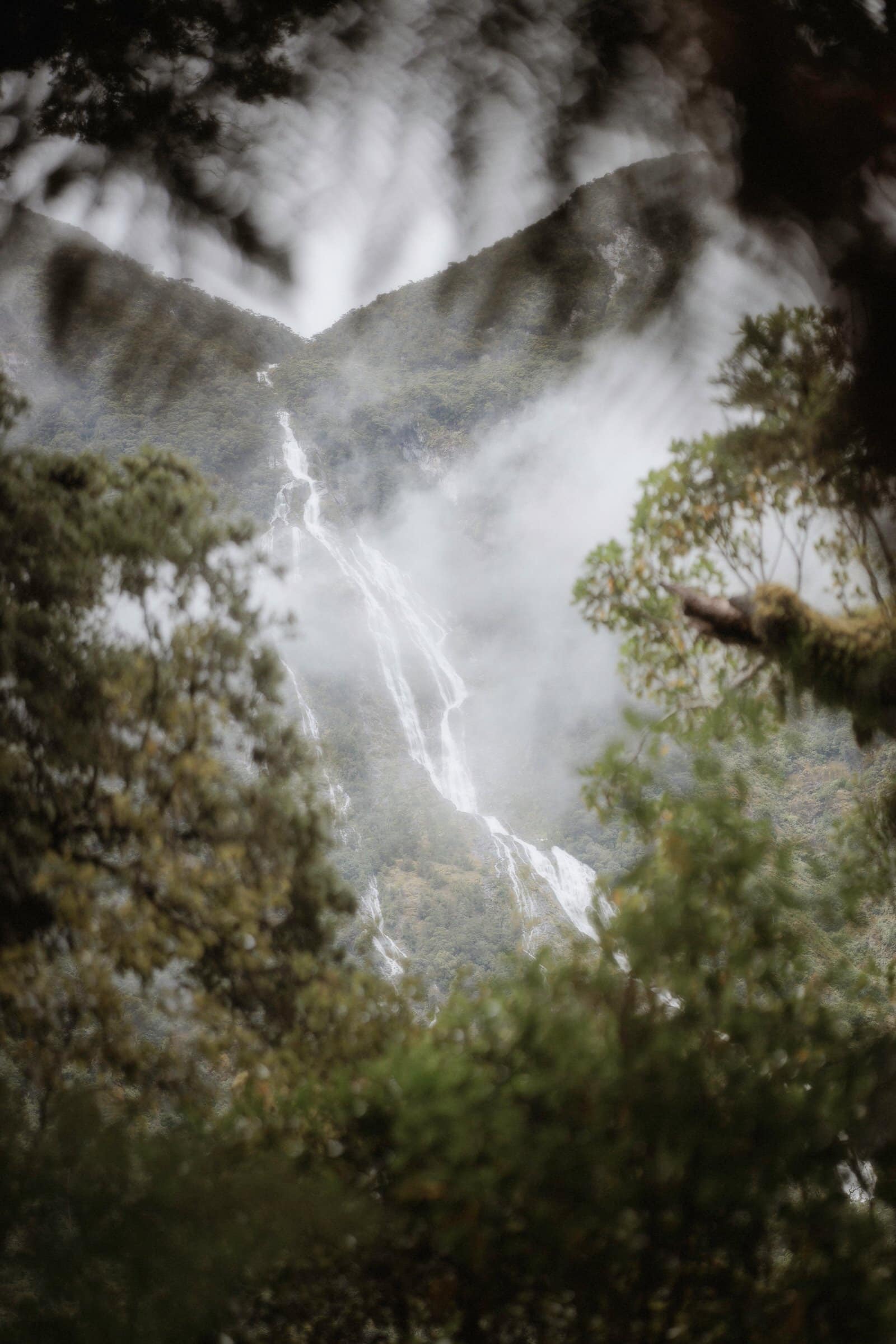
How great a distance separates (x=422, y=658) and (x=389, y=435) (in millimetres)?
2083

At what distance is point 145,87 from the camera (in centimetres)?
266

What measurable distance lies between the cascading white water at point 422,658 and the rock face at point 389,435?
19mm

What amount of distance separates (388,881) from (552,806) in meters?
1.23

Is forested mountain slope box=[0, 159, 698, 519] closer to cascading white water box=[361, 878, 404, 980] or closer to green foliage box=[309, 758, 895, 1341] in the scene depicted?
cascading white water box=[361, 878, 404, 980]

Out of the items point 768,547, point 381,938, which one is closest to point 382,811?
point 381,938

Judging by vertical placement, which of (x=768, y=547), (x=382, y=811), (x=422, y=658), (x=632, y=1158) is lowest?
(x=422, y=658)

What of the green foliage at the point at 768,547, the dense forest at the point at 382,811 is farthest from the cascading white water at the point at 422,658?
the green foliage at the point at 768,547

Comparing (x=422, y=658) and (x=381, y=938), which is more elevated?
(x=381, y=938)

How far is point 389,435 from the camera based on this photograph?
6.18 m

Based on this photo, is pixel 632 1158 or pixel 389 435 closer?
pixel 632 1158

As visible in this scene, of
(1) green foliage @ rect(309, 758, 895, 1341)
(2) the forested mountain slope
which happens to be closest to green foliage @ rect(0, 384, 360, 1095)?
(2) the forested mountain slope

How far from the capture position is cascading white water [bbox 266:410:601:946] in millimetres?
4488

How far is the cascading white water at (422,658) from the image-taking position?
4.49 m

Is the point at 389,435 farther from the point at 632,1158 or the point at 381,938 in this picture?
the point at 632,1158
